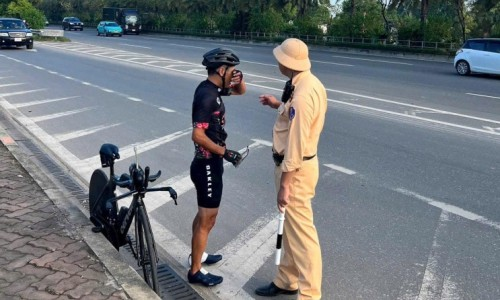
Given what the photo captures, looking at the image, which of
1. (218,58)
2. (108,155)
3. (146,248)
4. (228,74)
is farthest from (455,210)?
(108,155)

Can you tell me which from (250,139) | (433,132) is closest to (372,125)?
(433,132)

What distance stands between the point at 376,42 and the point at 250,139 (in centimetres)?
2946

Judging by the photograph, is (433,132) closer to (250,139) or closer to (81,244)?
(250,139)

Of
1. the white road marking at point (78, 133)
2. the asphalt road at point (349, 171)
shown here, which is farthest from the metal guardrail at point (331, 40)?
the white road marking at point (78, 133)

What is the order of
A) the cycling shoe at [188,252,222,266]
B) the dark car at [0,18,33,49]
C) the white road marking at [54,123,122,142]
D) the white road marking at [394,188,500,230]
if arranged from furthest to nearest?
1. the dark car at [0,18,33,49]
2. the white road marking at [54,123,122,142]
3. the white road marking at [394,188,500,230]
4. the cycling shoe at [188,252,222,266]

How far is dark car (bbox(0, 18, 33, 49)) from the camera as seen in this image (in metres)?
30.4

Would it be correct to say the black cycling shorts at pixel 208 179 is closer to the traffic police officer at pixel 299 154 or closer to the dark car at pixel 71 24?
the traffic police officer at pixel 299 154

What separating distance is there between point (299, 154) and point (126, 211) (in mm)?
1579

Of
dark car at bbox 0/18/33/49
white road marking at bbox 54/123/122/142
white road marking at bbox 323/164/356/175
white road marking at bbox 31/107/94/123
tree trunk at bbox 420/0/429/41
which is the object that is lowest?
white road marking at bbox 323/164/356/175

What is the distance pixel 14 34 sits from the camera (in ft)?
99.7

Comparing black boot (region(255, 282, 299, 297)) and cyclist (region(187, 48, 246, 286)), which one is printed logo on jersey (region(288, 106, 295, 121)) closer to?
cyclist (region(187, 48, 246, 286))

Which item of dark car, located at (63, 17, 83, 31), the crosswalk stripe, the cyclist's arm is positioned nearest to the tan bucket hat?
the cyclist's arm

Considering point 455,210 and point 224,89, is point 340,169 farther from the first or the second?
point 224,89

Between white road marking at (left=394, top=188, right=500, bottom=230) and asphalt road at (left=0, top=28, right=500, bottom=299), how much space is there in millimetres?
20
